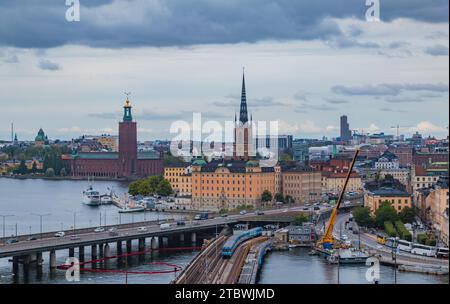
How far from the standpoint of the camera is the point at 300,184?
77.9 ft

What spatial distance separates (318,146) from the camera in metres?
50.9

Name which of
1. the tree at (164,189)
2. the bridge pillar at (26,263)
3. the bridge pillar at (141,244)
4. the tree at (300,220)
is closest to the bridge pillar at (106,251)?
the bridge pillar at (141,244)

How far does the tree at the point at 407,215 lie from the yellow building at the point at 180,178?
9086 mm

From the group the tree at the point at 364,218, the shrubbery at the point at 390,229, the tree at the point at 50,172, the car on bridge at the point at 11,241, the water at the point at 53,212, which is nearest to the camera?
the car on bridge at the point at 11,241

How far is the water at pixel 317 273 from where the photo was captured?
1041 cm

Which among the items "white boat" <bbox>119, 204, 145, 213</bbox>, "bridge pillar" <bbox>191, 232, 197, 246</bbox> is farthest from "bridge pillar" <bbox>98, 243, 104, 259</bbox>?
"white boat" <bbox>119, 204, 145, 213</bbox>

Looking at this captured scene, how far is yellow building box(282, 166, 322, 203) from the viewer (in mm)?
23531

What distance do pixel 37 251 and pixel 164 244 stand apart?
4007 millimetres

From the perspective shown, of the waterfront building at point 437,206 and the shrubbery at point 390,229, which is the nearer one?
the waterfront building at point 437,206

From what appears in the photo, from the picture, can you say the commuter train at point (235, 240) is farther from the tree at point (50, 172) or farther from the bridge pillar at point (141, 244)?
the tree at point (50, 172)

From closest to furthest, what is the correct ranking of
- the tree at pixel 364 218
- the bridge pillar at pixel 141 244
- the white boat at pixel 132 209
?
the bridge pillar at pixel 141 244
the tree at pixel 364 218
the white boat at pixel 132 209

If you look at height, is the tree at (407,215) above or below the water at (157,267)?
above

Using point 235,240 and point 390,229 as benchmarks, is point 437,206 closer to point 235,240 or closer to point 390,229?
point 390,229

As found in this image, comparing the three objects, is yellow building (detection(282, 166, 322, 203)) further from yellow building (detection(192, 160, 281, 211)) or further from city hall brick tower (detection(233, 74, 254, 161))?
city hall brick tower (detection(233, 74, 254, 161))
